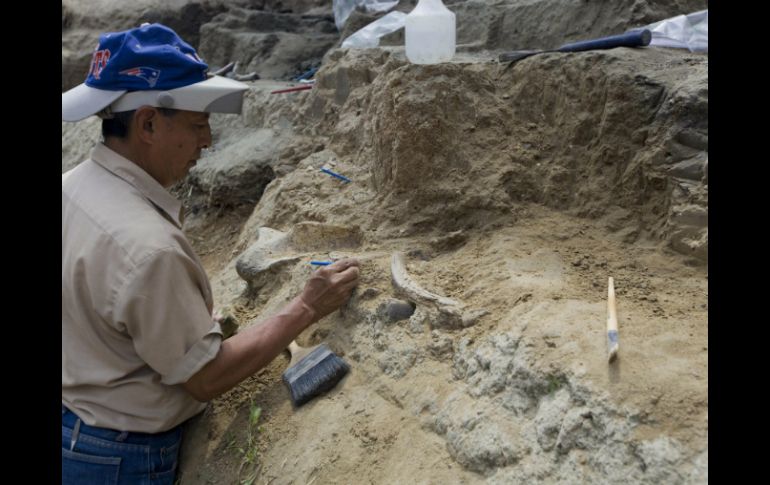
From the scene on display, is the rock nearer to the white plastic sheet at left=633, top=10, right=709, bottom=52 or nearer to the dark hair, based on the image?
the dark hair

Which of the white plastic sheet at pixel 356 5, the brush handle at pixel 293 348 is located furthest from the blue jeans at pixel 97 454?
the white plastic sheet at pixel 356 5

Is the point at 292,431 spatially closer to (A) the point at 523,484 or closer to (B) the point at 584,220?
(A) the point at 523,484

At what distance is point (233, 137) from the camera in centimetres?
633

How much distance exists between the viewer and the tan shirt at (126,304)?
2.14 meters

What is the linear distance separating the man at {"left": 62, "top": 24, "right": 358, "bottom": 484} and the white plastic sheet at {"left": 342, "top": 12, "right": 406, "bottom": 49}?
3307 millimetres

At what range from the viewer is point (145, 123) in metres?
2.41

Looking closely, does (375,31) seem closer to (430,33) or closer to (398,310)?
(430,33)

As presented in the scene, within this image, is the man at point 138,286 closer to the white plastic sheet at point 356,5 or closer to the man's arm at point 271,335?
the man's arm at point 271,335

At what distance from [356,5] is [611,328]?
571 cm

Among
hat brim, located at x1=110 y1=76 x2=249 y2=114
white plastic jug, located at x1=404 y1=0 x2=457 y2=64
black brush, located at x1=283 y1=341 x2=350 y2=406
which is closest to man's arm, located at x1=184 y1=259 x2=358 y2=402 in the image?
black brush, located at x1=283 y1=341 x2=350 y2=406

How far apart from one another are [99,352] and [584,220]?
1.96 meters

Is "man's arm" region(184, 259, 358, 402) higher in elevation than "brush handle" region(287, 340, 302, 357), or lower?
higher

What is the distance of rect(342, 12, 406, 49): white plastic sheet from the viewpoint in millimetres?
5664

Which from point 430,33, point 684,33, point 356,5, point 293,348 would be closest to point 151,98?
point 293,348
